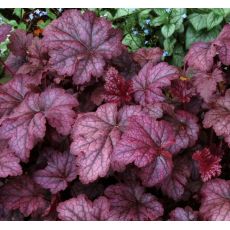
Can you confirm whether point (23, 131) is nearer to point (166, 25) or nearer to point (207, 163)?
point (207, 163)

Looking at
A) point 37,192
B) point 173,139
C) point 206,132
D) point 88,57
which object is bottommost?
point 37,192

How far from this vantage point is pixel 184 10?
11.0ft

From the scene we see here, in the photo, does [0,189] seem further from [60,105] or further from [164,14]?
[164,14]

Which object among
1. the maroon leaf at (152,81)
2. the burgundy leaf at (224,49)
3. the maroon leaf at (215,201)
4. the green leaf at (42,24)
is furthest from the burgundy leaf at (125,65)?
the green leaf at (42,24)

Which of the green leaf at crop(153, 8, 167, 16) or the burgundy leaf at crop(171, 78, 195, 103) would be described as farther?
the green leaf at crop(153, 8, 167, 16)

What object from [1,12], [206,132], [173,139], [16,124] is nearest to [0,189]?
[16,124]

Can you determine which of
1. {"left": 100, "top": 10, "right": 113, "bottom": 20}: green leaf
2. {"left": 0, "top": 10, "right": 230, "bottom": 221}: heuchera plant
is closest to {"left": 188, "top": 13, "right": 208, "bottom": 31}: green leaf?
{"left": 100, "top": 10, "right": 113, "bottom": 20}: green leaf

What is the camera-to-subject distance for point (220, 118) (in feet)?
5.85

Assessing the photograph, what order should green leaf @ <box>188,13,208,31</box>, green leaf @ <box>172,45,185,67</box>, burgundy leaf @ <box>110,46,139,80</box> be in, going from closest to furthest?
burgundy leaf @ <box>110,46,139,80</box> → green leaf @ <box>188,13,208,31</box> → green leaf @ <box>172,45,185,67</box>

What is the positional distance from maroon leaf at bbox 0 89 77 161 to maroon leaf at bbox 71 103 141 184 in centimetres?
7

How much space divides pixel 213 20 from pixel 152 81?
59.7 inches

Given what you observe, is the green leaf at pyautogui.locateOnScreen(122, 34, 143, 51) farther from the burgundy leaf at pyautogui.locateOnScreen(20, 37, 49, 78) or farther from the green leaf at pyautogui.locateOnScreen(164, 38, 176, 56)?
the burgundy leaf at pyautogui.locateOnScreen(20, 37, 49, 78)

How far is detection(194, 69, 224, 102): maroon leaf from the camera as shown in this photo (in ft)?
6.14

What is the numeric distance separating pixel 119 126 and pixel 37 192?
409 mm
